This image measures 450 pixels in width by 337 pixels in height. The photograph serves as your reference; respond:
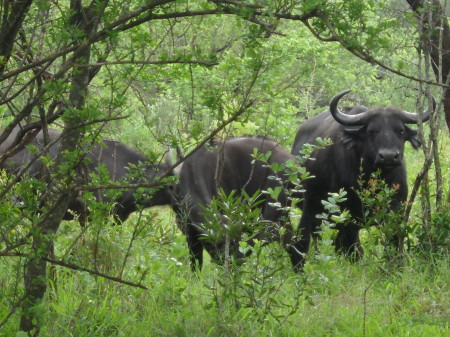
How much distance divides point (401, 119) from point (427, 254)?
1.74m

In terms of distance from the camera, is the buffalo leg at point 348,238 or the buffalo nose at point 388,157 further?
the buffalo leg at point 348,238

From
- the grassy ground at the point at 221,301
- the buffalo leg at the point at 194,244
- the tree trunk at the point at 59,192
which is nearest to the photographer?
the tree trunk at the point at 59,192

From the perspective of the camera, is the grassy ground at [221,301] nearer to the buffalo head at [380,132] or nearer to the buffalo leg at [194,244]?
the buffalo leg at [194,244]

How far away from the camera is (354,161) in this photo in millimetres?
8219

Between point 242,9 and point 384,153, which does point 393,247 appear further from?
point 242,9

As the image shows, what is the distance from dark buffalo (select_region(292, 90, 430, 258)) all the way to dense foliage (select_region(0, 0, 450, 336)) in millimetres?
865

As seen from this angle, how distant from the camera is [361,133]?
8.25 m

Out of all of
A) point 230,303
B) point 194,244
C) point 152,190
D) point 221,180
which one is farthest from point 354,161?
point 152,190

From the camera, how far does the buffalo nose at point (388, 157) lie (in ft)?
25.0

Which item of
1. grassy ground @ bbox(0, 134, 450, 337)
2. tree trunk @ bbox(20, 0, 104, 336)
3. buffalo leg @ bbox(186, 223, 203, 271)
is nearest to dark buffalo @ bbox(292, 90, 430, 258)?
buffalo leg @ bbox(186, 223, 203, 271)

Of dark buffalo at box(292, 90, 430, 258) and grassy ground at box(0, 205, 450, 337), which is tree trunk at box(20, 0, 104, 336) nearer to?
grassy ground at box(0, 205, 450, 337)

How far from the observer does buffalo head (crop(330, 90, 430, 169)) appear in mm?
7699

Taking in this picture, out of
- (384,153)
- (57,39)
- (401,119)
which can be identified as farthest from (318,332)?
(401,119)

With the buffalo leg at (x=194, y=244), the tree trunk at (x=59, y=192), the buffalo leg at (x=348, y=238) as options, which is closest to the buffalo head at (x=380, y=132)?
the buffalo leg at (x=348, y=238)
